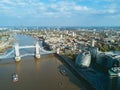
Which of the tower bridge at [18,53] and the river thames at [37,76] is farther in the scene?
the tower bridge at [18,53]

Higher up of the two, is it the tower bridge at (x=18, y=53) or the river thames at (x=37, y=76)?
the tower bridge at (x=18, y=53)

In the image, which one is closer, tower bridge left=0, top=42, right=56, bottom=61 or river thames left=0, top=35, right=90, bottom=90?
river thames left=0, top=35, right=90, bottom=90

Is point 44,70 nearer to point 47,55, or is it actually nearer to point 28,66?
point 28,66

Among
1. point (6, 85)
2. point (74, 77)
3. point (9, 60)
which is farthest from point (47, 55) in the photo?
point (6, 85)

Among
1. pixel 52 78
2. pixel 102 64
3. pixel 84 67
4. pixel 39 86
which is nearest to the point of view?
pixel 39 86

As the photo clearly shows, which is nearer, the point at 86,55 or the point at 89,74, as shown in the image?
the point at 89,74

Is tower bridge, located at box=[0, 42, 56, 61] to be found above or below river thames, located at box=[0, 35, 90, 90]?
above

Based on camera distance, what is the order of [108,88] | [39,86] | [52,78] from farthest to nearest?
Result: 1. [52,78]
2. [39,86]
3. [108,88]

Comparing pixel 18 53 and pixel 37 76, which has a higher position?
pixel 18 53
